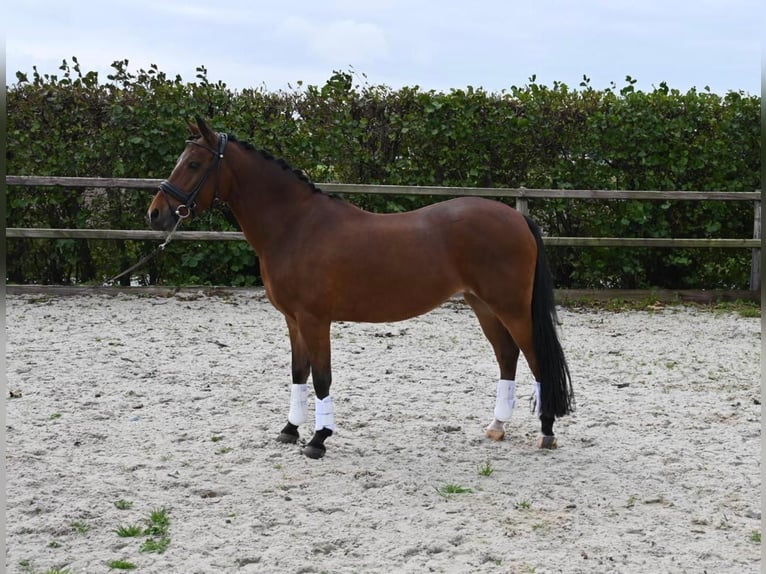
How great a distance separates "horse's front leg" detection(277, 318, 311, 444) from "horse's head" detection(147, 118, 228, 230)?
2.92 feet

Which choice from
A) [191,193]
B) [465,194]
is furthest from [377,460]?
[465,194]

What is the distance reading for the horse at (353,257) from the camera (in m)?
4.41

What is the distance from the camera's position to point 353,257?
4.45m

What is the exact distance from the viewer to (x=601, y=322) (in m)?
8.50

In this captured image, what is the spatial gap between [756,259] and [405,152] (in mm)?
4733

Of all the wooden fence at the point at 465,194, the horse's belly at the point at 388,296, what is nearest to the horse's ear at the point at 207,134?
the horse's belly at the point at 388,296

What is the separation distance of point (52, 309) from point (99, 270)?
146 centimetres

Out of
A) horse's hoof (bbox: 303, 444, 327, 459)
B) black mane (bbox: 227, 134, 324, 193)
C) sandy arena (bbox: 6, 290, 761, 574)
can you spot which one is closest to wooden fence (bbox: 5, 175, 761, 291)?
sandy arena (bbox: 6, 290, 761, 574)

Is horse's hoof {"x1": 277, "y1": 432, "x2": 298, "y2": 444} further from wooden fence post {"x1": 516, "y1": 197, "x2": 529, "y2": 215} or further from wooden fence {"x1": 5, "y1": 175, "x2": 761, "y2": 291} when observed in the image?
wooden fence post {"x1": 516, "y1": 197, "x2": 529, "y2": 215}

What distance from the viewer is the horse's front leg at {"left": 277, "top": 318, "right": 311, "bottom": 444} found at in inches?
183

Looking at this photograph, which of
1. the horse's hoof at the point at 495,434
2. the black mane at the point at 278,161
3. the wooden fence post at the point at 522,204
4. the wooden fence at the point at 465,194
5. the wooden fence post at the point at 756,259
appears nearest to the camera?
the black mane at the point at 278,161

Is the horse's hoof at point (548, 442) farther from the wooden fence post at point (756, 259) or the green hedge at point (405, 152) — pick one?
the wooden fence post at point (756, 259)

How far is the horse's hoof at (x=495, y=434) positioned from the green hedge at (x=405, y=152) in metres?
5.16

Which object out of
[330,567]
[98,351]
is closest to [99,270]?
[98,351]
